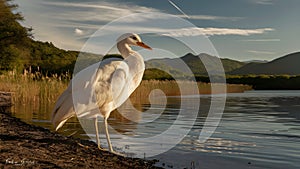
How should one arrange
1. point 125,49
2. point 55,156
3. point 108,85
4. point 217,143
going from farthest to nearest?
point 217,143 → point 125,49 → point 108,85 → point 55,156

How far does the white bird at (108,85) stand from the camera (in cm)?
729

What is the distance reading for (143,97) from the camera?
28.8m

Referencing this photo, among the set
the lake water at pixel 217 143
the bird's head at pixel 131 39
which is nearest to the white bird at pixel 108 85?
the bird's head at pixel 131 39

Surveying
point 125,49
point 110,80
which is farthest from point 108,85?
point 125,49

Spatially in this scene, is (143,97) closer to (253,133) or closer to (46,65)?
(253,133)

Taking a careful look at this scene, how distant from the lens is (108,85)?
7609 millimetres

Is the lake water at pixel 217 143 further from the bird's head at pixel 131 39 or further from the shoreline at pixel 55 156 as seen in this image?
the bird's head at pixel 131 39

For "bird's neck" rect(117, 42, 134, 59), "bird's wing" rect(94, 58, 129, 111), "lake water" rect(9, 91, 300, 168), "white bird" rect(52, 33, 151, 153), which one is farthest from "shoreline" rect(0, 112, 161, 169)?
"bird's neck" rect(117, 42, 134, 59)

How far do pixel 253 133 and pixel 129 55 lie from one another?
5.16 meters

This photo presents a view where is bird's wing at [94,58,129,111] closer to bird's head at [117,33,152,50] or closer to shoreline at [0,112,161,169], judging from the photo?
→ bird's head at [117,33,152,50]

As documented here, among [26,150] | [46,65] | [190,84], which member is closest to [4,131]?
[26,150]

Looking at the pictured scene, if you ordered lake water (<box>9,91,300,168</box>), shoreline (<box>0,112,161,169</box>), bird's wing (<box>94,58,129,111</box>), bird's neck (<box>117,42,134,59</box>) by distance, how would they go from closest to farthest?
shoreline (<box>0,112,161,169</box>), lake water (<box>9,91,300,168</box>), bird's wing (<box>94,58,129,111</box>), bird's neck (<box>117,42,134,59</box>)

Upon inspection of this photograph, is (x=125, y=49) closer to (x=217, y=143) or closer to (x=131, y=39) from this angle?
(x=131, y=39)

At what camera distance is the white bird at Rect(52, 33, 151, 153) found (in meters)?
7.29
